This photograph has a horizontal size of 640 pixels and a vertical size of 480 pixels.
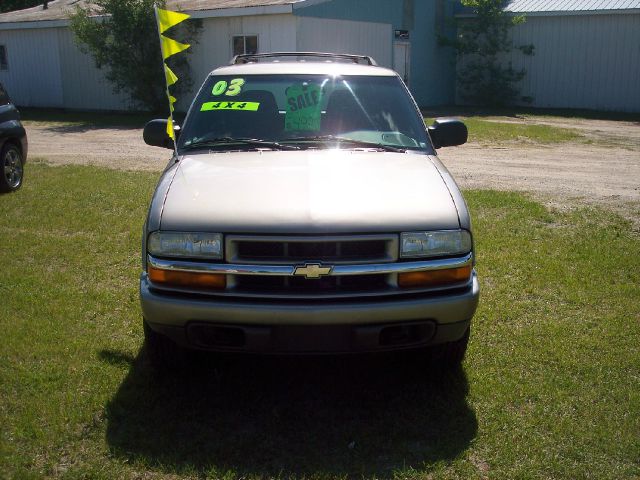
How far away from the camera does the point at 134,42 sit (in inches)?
829

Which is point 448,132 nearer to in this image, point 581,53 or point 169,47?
point 169,47

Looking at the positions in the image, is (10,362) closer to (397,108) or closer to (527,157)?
(397,108)

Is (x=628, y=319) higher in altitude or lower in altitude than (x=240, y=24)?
lower

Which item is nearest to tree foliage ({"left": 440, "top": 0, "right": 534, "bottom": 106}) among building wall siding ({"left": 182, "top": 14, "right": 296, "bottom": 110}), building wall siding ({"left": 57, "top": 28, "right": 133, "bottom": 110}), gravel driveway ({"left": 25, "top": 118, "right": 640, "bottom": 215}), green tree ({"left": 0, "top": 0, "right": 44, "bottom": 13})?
gravel driveway ({"left": 25, "top": 118, "right": 640, "bottom": 215})

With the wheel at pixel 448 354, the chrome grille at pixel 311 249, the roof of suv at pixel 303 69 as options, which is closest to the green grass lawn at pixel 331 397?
the wheel at pixel 448 354

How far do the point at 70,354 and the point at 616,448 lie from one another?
3.17 m

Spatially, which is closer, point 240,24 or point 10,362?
point 10,362

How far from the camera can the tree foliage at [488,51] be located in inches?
968

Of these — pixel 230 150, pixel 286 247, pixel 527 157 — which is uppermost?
pixel 230 150

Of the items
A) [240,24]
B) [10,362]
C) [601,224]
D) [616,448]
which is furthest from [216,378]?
[240,24]

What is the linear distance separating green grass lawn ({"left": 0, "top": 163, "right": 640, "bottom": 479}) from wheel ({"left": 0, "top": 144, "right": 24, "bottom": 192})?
3.57 meters

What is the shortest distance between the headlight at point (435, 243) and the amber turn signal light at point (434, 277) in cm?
9

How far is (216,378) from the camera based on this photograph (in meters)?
4.08

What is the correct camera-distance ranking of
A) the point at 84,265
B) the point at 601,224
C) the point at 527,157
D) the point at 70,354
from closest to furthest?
1. the point at 70,354
2. the point at 84,265
3. the point at 601,224
4. the point at 527,157
